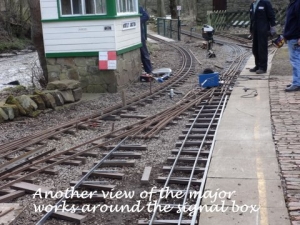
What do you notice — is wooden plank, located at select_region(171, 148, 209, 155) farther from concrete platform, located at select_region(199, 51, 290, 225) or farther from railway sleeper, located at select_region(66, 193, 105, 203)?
railway sleeper, located at select_region(66, 193, 105, 203)

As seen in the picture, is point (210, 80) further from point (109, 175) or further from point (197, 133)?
point (109, 175)

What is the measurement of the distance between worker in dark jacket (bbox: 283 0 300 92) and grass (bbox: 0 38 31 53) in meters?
21.1

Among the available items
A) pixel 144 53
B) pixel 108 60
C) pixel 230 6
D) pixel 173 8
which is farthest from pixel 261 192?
pixel 173 8

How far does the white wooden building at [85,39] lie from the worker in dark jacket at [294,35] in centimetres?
368

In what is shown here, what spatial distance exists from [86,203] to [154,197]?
2.25ft

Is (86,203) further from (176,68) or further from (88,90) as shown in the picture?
(176,68)

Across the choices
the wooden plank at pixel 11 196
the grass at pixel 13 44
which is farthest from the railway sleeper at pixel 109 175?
the grass at pixel 13 44

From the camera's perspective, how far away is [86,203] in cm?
466

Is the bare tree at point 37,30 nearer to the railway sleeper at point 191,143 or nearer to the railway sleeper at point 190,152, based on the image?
the railway sleeper at point 191,143

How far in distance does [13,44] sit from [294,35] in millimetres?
22324

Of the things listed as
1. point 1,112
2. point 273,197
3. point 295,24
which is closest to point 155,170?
point 273,197

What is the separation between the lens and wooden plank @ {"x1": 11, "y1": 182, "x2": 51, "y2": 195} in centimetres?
497

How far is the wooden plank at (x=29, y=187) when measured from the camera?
4.97 m

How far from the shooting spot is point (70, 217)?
4.24m
